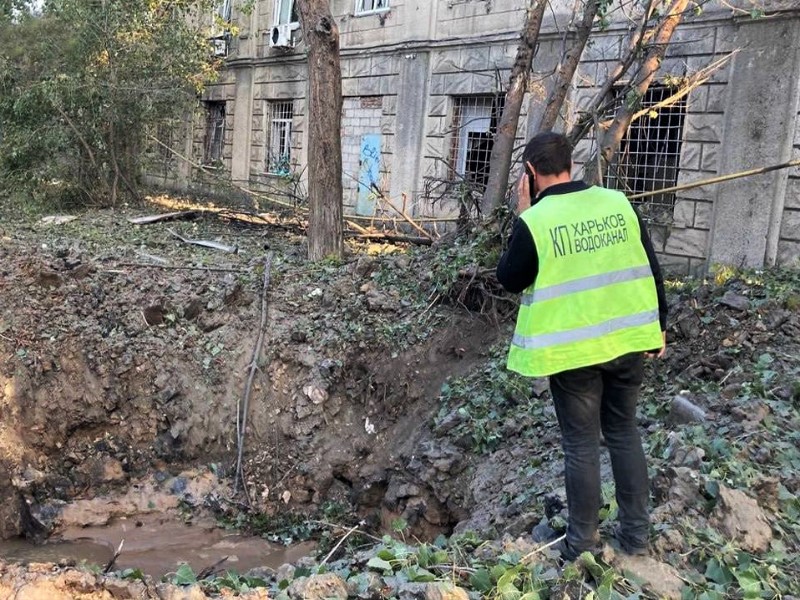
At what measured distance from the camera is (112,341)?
7074 millimetres

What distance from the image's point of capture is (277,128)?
61.5 ft

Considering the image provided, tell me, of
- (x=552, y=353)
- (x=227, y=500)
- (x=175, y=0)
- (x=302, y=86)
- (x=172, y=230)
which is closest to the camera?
(x=552, y=353)

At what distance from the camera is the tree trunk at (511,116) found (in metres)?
7.97

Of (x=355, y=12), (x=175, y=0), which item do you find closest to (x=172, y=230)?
(x=175, y=0)

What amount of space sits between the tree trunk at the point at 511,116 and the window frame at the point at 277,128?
1039cm

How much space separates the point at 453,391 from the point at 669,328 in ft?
6.61

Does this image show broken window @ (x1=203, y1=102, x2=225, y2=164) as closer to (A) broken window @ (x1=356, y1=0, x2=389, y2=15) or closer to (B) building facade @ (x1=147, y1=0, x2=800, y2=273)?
(B) building facade @ (x1=147, y1=0, x2=800, y2=273)

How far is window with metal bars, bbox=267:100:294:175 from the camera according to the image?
1822 centimetres

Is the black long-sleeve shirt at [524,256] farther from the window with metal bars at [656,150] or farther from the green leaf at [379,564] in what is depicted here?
the window with metal bars at [656,150]

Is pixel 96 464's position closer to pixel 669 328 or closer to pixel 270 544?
pixel 270 544

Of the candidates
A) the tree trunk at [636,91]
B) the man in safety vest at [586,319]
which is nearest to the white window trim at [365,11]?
the tree trunk at [636,91]

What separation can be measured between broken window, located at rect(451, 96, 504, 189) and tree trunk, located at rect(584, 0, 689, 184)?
17.7 ft

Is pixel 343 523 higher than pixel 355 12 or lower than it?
lower

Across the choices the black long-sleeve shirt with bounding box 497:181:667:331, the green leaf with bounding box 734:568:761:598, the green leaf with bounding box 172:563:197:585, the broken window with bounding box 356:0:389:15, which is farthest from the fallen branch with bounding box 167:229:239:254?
the green leaf with bounding box 734:568:761:598
